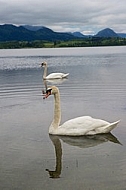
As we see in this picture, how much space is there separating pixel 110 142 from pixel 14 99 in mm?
10449

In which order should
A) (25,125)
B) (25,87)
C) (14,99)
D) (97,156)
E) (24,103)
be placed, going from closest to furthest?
(97,156)
(25,125)
(24,103)
(14,99)
(25,87)

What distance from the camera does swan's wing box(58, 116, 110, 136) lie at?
13734 millimetres

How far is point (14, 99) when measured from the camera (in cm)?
2253

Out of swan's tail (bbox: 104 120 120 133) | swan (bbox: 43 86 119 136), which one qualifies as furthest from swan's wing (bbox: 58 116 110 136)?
swan's tail (bbox: 104 120 120 133)

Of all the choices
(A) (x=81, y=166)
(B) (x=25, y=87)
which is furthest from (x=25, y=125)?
(B) (x=25, y=87)

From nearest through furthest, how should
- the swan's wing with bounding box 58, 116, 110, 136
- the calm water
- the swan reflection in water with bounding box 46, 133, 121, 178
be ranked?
the calm water → the swan reflection in water with bounding box 46, 133, 121, 178 → the swan's wing with bounding box 58, 116, 110, 136

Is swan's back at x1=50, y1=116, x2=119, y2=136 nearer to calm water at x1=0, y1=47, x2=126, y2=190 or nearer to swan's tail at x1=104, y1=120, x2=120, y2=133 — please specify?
swan's tail at x1=104, y1=120, x2=120, y2=133

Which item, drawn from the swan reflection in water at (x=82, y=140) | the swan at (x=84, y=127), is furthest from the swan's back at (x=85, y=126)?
the swan reflection in water at (x=82, y=140)

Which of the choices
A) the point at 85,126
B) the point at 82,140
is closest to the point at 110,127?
the point at 85,126

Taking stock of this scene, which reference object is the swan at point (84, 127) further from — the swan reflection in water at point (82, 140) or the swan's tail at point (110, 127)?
the swan reflection in water at point (82, 140)

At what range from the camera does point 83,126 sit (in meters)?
13.8

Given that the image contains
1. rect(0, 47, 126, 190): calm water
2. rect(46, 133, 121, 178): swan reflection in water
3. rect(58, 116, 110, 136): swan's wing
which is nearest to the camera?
rect(0, 47, 126, 190): calm water

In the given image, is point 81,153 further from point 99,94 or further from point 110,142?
point 99,94

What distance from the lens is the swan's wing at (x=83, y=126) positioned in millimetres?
13734
